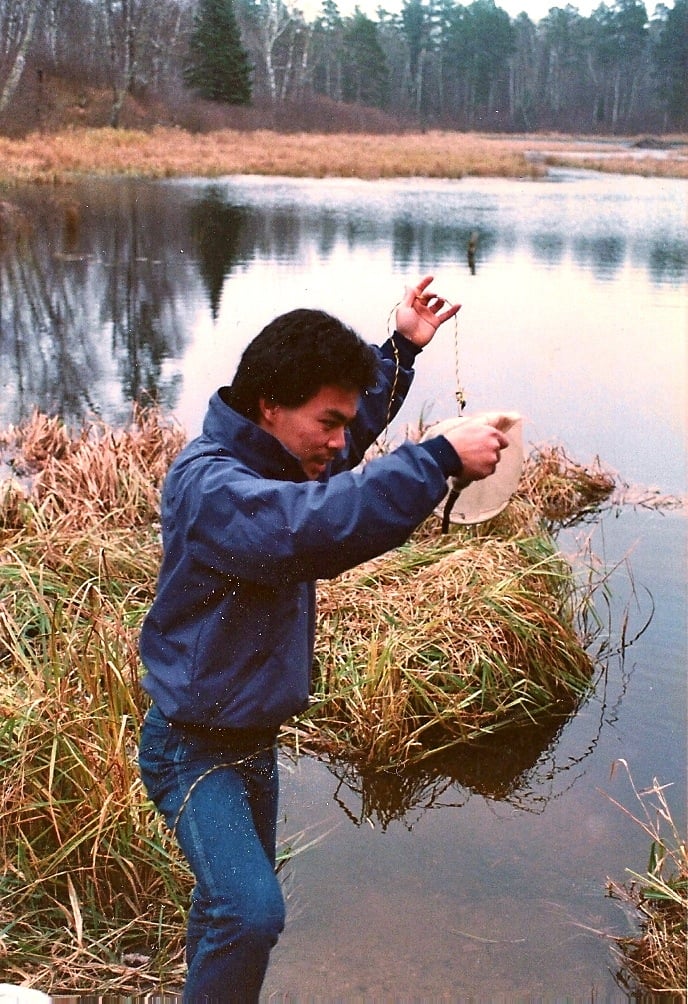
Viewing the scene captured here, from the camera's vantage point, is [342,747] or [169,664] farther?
[342,747]

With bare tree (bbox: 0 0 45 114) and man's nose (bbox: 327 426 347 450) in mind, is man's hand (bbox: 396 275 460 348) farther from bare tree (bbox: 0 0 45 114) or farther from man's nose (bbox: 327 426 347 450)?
bare tree (bbox: 0 0 45 114)

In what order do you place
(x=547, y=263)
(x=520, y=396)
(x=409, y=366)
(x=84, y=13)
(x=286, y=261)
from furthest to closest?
(x=547, y=263), (x=520, y=396), (x=286, y=261), (x=84, y=13), (x=409, y=366)

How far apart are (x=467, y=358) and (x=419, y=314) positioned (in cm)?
377

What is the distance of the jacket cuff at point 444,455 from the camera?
5.16 feet

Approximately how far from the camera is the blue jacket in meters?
1.56

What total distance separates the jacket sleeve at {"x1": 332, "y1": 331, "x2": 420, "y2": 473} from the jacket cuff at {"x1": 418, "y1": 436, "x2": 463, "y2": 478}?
63 cm

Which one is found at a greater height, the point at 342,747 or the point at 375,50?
the point at 375,50

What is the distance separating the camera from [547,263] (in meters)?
6.57

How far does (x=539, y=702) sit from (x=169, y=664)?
2.48 meters

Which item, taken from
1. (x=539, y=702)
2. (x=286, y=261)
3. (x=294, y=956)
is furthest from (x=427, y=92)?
(x=294, y=956)

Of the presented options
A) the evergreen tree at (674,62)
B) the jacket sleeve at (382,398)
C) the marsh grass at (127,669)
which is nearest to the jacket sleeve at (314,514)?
the jacket sleeve at (382,398)

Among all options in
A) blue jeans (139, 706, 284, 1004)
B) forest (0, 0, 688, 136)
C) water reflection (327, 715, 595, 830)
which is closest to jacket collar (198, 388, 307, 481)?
blue jeans (139, 706, 284, 1004)

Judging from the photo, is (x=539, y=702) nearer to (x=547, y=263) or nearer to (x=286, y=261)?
(x=286, y=261)

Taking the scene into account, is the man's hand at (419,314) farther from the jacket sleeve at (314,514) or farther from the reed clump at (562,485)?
the reed clump at (562,485)
